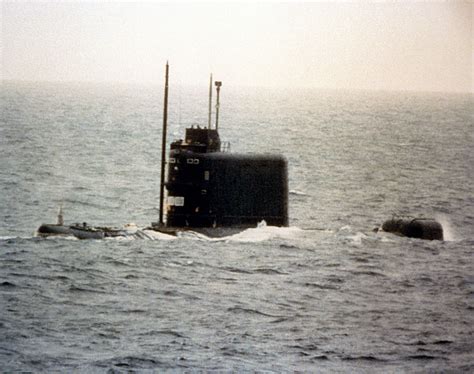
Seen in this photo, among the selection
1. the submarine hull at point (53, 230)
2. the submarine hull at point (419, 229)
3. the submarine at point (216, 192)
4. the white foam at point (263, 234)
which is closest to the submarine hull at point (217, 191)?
the submarine at point (216, 192)

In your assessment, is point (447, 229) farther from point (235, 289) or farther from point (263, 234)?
point (235, 289)

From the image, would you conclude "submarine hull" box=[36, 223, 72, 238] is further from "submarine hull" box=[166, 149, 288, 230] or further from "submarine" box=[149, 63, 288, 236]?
"submarine hull" box=[166, 149, 288, 230]

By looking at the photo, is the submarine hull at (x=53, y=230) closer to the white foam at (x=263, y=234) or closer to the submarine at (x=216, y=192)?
the submarine at (x=216, y=192)

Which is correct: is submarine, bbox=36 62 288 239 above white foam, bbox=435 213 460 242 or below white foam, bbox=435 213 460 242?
above

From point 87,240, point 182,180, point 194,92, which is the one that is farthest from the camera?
Result: point 194,92

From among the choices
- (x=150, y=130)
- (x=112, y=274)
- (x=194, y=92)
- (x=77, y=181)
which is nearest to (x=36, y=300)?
(x=112, y=274)

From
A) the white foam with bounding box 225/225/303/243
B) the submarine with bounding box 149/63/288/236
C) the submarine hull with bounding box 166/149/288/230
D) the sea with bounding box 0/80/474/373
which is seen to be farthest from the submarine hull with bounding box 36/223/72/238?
the white foam with bounding box 225/225/303/243

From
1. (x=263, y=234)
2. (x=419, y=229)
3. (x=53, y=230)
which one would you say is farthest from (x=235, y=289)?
(x=419, y=229)

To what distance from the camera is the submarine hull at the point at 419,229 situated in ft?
62.7

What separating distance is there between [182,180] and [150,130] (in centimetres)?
1992

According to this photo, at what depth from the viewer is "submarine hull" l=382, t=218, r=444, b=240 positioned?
1912 cm

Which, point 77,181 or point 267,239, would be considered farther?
point 77,181

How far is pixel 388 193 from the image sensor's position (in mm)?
25469

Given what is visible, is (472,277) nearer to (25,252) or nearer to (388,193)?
(25,252)
